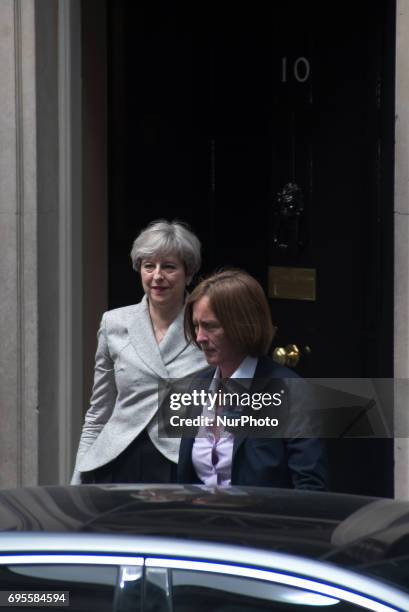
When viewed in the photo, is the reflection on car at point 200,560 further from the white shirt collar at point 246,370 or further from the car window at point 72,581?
the white shirt collar at point 246,370

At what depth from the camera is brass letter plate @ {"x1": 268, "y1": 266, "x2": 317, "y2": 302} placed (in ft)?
22.3

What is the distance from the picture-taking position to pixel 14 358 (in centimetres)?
674

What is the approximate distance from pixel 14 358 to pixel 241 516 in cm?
396

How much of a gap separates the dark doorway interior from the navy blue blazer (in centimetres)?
248

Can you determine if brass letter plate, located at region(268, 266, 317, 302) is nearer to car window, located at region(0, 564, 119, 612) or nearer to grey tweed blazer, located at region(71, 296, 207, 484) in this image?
grey tweed blazer, located at region(71, 296, 207, 484)

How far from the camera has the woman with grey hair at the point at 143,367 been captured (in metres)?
4.86

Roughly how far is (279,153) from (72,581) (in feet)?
15.3

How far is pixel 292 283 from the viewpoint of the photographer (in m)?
6.90

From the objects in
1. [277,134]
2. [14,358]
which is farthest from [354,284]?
[14,358]

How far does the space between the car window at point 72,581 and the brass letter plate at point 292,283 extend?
4.27 m

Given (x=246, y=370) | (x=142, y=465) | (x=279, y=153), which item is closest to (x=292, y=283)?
(x=279, y=153)

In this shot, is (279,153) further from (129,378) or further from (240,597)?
(240,597)

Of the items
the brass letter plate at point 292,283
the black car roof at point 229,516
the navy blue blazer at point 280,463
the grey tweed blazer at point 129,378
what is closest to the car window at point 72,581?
the black car roof at point 229,516

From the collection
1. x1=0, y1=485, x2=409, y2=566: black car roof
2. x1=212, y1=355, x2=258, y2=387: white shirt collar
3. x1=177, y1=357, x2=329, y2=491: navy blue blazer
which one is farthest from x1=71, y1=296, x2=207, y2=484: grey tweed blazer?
x1=0, y1=485, x2=409, y2=566: black car roof
